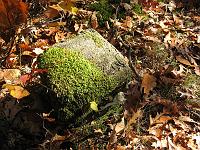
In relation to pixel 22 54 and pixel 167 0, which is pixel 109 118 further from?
pixel 167 0

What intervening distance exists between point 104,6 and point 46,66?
6.97ft

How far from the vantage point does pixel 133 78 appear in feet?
12.4

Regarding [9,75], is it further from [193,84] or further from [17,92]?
[193,84]

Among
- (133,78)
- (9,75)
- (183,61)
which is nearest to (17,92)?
(9,75)

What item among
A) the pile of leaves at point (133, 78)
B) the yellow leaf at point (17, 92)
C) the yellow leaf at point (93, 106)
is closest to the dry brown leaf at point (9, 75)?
the pile of leaves at point (133, 78)

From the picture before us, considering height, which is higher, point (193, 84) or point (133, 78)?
point (133, 78)

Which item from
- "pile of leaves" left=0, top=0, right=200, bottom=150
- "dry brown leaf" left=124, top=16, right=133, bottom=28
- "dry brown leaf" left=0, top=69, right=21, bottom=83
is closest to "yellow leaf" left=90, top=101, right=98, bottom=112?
"pile of leaves" left=0, top=0, right=200, bottom=150

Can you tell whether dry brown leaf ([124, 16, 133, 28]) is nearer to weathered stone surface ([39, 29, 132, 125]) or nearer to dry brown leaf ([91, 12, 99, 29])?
dry brown leaf ([91, 12, 99, 29])

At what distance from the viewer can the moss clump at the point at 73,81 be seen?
115 inches

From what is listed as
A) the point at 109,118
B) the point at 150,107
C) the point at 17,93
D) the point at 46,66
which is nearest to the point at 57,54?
the point at 46,66

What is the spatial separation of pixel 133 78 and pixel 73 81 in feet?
3.33

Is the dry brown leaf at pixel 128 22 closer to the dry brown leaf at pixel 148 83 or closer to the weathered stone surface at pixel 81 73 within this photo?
the dry brown leaf at pixel 148 83

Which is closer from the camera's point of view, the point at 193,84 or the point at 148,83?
the point at 148,83

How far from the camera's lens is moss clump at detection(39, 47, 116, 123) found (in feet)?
9.59
